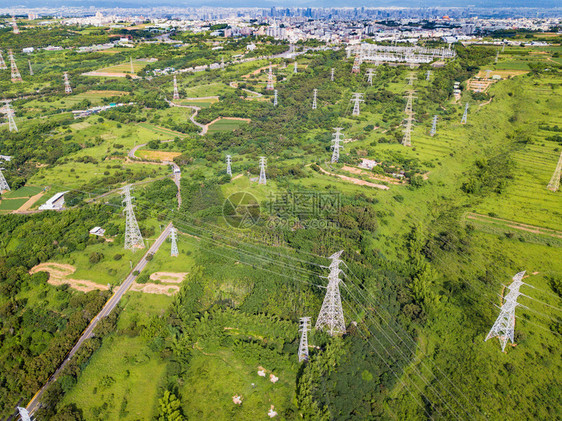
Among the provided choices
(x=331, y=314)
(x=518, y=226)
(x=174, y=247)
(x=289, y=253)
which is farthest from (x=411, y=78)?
(x=331, y=314)

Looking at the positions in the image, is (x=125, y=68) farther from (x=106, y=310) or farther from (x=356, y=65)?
(x=106, y=310)

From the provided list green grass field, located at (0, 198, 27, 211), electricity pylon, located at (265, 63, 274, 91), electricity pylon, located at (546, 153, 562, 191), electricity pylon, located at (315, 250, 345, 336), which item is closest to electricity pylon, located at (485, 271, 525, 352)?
electricity pylon, located at (315, 250, 345, 336)

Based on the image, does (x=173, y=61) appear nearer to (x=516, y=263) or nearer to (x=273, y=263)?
(x=273, y=263)

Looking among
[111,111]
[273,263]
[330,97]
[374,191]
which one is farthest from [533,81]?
[111,111]

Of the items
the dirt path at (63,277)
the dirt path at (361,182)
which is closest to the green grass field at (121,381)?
the dirt path at (63,277)

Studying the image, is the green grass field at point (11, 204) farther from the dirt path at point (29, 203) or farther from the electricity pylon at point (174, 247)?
the electricity pylon at point (174, 247)
